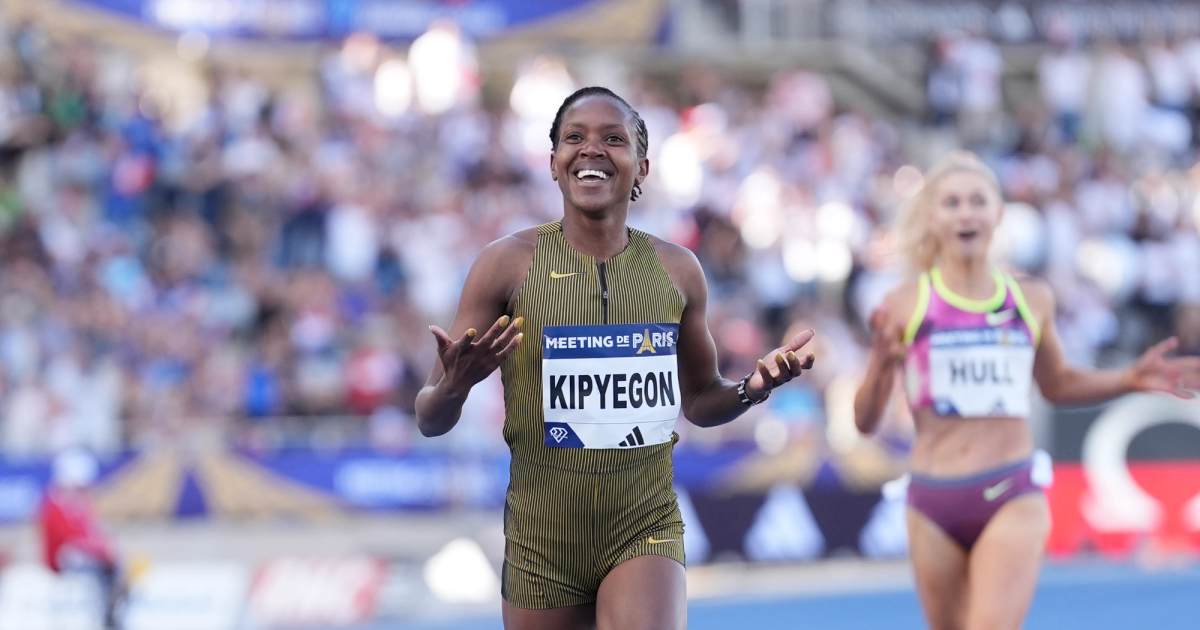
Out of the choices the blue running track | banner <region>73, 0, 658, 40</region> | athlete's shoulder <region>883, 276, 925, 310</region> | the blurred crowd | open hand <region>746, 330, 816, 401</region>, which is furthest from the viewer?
banner <region>73, 0, 658, 40</region>

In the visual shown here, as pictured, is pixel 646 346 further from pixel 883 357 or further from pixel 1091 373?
pixel 1091 373

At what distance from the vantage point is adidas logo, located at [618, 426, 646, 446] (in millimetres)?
4629

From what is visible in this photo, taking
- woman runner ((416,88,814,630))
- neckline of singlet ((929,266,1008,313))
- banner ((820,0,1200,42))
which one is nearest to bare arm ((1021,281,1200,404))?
neckline of singlet ((929,266,1008,313))

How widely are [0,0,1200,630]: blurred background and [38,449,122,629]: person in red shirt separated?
0.71 feet

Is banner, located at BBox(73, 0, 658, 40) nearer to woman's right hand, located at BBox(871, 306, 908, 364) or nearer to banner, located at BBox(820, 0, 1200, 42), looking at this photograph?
banner, located at BBox(820, 0, 1200, 42)

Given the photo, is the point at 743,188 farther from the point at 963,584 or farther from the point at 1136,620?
the point at 963,584

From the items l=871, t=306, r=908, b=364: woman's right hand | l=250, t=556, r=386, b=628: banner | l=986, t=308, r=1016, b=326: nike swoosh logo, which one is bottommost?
l=250, t=556, r=386, b=628: banner

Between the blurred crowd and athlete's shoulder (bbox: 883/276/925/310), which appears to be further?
the blurred crowd

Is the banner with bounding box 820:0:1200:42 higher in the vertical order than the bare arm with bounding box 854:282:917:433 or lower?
higher

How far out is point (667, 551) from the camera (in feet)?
15.3

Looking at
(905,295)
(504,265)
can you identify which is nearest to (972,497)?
(905,295)

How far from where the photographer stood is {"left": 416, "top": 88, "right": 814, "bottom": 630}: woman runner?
4570 millimetres

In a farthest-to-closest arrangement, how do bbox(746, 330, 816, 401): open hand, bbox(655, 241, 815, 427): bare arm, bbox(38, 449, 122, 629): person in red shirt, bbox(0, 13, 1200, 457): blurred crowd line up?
bbox(0, 13, 1200, 457): blurred crowd < bbox(38, 449, 122, 629): person in red shirt < bbox(655, 241, 815, 427): bare arm < bbox(746, 330, 816, 401): open hand

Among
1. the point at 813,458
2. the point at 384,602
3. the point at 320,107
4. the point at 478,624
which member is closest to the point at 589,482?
the point at 478,624
